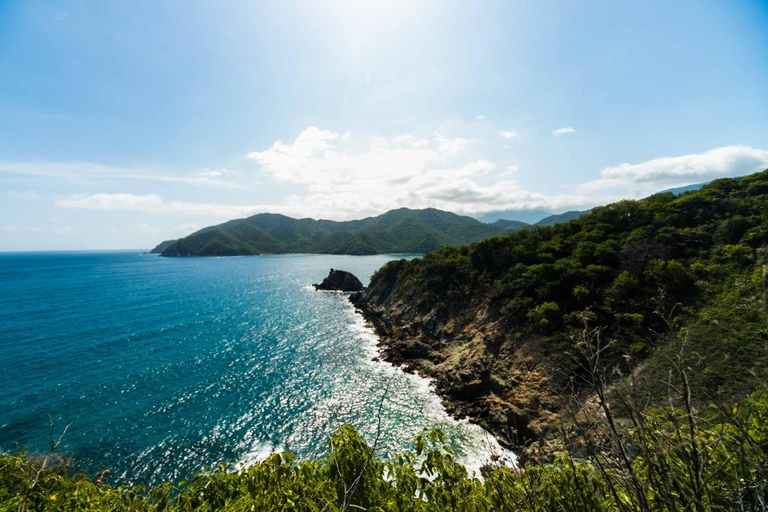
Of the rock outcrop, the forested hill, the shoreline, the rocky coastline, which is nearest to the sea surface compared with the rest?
the shoreline

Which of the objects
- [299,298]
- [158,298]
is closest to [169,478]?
[299,298]

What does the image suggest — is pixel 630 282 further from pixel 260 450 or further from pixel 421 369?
pixel 260 450

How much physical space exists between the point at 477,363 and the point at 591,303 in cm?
1291

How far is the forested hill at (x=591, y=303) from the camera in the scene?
23156 millimetres

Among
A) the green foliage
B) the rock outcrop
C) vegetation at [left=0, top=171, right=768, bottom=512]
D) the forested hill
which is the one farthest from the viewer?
the rock outcrop

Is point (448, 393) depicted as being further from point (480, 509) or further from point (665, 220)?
point (665, 220)

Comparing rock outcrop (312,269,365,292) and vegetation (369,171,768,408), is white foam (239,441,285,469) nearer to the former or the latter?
vegetation (369,171,768,408)

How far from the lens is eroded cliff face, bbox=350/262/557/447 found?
26.0 m

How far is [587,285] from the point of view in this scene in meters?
33.0

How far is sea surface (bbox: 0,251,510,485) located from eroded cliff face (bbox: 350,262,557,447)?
207cm

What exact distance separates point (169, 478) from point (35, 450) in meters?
12.0

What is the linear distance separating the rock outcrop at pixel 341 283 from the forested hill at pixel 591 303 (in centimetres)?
4760

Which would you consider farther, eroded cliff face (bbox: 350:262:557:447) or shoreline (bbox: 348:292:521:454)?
shoreline (bbox: 348:292:521:454)

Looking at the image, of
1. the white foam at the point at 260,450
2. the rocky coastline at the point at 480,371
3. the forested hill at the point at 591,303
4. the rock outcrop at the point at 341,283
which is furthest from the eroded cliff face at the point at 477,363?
the rock outcrop at the point at 341,283
